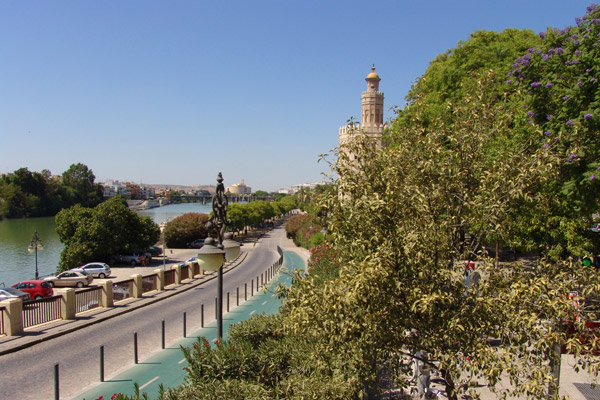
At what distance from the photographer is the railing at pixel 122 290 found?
21.5 m

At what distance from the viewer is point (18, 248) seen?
58.2 meters

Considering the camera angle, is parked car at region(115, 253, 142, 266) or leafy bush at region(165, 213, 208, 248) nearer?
parked car at region(115, 253, 142, 266)

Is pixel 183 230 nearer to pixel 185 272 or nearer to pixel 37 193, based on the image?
pixel 185 272

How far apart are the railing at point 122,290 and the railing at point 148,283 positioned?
1.14 metres

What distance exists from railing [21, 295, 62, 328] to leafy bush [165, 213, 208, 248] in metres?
41.1

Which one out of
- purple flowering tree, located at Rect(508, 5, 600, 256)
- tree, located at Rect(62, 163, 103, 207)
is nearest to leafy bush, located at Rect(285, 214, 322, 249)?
purple flowering tree, located at Rect(508, 5, 600, 256)

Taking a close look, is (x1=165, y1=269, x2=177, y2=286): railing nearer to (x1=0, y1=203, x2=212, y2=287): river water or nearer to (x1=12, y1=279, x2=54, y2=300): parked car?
(x1=12, y1=279, x2=54, y2=300): parked car

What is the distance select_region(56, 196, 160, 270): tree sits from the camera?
3994cm

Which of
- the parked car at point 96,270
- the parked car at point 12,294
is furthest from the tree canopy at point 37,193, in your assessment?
the parked car at point 12,294

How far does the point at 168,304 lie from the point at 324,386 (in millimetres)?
16434

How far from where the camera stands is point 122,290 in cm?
2189

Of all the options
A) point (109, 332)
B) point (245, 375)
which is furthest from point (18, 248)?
point (245, 375)

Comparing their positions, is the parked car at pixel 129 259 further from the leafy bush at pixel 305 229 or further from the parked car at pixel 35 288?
the parked car at pixel 35 288

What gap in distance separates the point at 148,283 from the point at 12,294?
20.2ft
